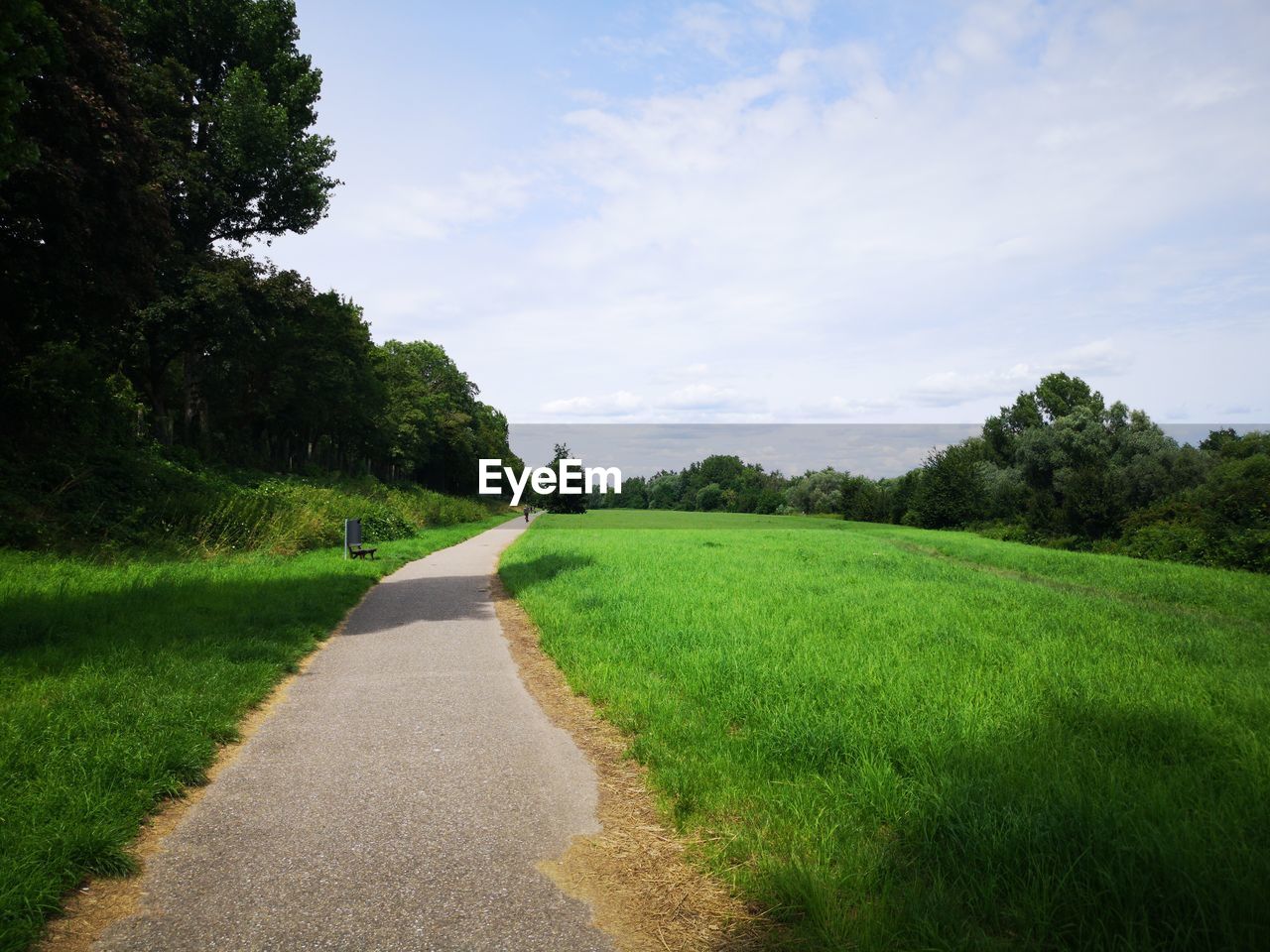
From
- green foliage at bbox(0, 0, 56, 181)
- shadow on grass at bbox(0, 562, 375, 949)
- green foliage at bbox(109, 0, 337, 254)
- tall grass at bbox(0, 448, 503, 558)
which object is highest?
green foliage at bbox(109, 0, 337, 254)

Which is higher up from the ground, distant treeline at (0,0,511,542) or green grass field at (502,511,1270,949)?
distant treeline at (0,0,511,542)

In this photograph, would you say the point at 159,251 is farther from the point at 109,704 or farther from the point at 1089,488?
the point at 1089,488

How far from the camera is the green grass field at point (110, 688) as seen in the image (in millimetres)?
3166

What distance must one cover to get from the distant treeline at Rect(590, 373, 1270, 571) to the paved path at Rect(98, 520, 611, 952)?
31.7 metres

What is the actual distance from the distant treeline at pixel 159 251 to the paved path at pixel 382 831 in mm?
6167

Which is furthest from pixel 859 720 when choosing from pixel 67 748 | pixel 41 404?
pixel 41 404

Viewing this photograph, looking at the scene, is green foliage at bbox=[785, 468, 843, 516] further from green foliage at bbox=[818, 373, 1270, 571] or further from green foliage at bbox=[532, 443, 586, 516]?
green foliage at bbox=[532, 443, 586, 516]

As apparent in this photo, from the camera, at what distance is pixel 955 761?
3953 mm

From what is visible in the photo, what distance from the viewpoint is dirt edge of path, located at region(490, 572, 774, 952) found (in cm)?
273

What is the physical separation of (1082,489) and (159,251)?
145 ft

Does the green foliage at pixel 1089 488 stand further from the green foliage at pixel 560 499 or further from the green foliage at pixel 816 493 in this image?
the green foliage at pixel 560 499

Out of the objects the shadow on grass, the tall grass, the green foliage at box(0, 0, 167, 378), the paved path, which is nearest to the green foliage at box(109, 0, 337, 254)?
the tall grass

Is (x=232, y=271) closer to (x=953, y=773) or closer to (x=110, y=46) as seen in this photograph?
(x=110, y=46)
